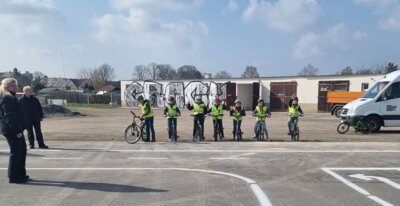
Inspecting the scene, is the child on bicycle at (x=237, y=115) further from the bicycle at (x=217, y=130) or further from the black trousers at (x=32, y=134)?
the black trousers at (x=32, y=134)

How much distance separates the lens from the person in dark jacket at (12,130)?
24.5ft

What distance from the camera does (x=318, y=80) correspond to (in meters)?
38.6

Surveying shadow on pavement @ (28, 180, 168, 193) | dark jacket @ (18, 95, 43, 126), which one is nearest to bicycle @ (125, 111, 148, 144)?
dark jacket @ (18, 95, 43, 126)

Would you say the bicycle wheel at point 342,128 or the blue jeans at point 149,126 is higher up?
the blue jeans at point 149,126

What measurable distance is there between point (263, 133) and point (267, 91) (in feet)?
92.7

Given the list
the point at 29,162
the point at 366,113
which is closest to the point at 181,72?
the point at 366,113

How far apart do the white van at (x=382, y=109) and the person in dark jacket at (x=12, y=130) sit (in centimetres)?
1426

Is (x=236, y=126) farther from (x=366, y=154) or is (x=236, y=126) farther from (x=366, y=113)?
(x=366, y=113)

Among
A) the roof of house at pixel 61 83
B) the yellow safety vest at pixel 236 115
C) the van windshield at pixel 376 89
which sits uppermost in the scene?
the roof of house at pixel 61 83

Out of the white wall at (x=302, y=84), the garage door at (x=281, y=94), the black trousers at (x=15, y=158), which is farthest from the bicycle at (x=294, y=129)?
the garage door at (x=281, y=94)

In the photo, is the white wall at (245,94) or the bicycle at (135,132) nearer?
the bicycle at (135,132)

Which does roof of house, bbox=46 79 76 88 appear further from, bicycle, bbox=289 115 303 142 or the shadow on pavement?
the shadow on pavement

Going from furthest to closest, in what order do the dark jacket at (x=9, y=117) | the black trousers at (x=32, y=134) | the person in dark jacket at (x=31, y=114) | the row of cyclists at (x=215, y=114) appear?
the row of cyclists at (x=215, y=114), the black trousers at (x=32, y=134), the person in dark jacket at (x=31, y=114), the dark jacket at (x=9, y=117)

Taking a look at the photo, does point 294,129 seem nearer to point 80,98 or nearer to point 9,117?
point 9,117
